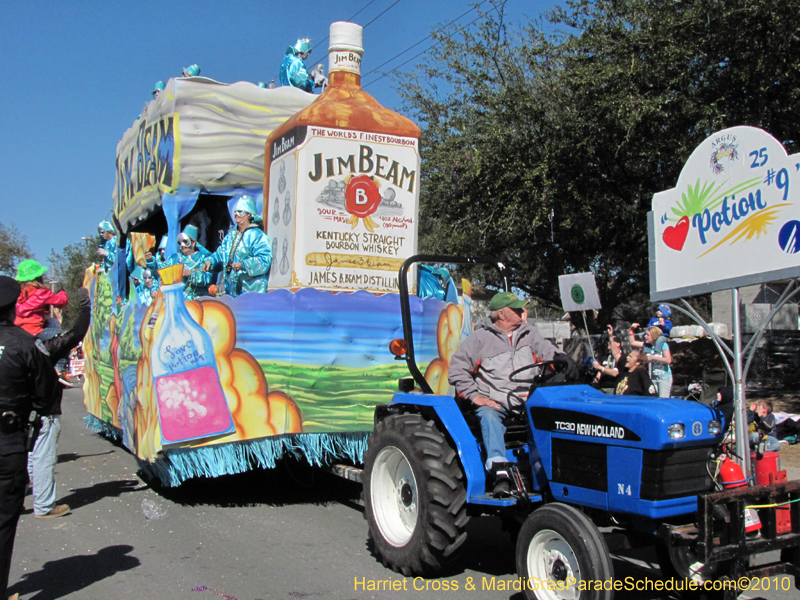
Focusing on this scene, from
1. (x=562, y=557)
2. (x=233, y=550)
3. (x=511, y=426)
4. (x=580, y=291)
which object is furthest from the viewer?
(x=580, y=291)

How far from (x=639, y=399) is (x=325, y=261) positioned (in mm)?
3373

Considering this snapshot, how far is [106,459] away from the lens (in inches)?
365

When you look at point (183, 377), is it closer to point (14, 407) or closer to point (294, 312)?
point (294, 312)

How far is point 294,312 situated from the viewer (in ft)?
20.6

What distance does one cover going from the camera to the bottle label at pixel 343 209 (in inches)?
254

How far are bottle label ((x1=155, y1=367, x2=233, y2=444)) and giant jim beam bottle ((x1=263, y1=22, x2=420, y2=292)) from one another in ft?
3.71

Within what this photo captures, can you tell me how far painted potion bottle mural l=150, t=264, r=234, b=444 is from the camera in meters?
6.02

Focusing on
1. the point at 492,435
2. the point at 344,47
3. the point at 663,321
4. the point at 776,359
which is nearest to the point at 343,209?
the point at 344,47

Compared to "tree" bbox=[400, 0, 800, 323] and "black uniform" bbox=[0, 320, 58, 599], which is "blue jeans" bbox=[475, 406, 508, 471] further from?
"tree" bbox=[400, 0, 800, 323]

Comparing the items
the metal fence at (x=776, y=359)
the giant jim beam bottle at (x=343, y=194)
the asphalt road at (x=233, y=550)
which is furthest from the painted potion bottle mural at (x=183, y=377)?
the metal fence at (x=776, y=359)

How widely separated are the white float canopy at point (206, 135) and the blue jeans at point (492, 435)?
15.0 ft

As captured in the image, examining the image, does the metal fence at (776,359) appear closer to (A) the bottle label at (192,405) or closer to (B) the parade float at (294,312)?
(B) the parade float at (294,312)

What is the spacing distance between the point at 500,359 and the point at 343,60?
392 centimetres

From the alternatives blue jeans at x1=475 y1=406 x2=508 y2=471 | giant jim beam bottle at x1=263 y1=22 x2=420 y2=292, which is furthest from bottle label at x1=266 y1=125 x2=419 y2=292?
blue jeans at x1=475 y1=406 x2=508 y2=471
